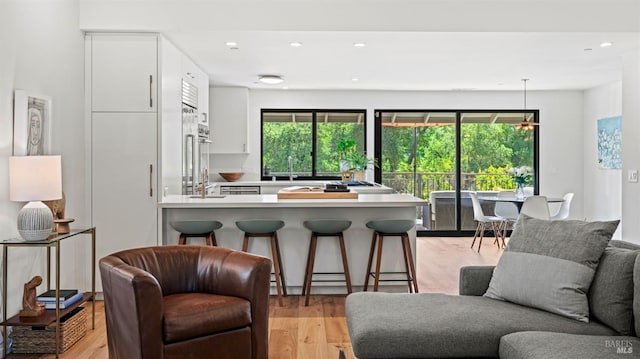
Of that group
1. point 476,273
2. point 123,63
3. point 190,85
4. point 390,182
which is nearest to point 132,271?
point 476,273

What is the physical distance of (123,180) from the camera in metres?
4.50

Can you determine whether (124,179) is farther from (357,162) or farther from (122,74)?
(357,162)

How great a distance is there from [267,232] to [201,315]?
172 centimetres

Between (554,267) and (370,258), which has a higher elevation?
(554,267)

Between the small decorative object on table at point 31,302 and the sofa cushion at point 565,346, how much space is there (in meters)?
2.72

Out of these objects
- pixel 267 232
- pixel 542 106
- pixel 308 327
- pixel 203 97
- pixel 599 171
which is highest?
pixel 542 106

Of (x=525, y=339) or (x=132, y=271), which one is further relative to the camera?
(x=132, y=271)

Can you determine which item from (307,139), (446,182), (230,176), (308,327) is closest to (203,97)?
(230,176)

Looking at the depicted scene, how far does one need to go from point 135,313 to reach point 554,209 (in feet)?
21.8

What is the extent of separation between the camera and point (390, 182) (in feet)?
28.0

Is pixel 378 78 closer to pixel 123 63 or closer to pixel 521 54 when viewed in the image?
pixel 521 54

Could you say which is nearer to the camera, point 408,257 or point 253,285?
point 253,285

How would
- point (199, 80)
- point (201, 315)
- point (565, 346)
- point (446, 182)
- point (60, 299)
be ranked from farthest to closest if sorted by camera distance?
point (446, 182), point (199, 80), point (60, 299), point (201, 315), point (565, 346)

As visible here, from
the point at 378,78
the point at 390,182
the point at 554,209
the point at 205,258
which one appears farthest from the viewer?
the point at 390,182
